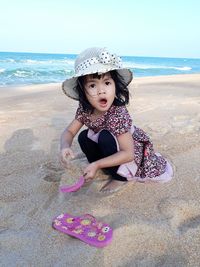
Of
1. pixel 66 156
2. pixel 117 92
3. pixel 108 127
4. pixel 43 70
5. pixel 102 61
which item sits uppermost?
pixel 102 61

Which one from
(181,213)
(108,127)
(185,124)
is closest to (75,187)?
(108,127)

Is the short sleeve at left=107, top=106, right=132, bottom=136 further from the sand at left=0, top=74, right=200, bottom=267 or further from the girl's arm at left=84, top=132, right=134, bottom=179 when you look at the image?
the sand at left=0, top=74, right=200, bottom=267

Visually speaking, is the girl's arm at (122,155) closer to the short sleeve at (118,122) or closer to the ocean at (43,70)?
the short sleeve at (118,122)

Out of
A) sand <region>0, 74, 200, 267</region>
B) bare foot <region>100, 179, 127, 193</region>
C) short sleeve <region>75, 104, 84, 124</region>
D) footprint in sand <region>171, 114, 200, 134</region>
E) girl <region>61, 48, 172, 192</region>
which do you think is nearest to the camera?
sand <region>0, 74, 200, 267</region>

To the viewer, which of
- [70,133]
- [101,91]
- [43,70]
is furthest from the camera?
[43,70]

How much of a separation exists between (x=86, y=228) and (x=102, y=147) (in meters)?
0.60

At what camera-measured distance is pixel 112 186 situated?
2.27 meters

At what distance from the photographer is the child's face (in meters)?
2.14

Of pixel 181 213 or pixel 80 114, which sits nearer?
pixel 181 213

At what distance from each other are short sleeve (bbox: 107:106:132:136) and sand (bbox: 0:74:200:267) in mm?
335

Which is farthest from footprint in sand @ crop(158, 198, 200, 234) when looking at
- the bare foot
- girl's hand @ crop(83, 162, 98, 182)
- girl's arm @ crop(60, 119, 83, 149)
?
girl's arm @ crop(60, 119, 83, 149)

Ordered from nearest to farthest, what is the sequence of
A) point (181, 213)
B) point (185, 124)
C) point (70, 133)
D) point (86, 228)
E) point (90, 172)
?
point (86, 228) → point (181, 213) → point (90, 172) → point (70, 133) → point (185, 124)

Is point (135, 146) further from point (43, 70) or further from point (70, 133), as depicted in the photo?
point (43, 70)

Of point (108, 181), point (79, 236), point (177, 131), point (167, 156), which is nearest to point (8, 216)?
point (79, 236)
